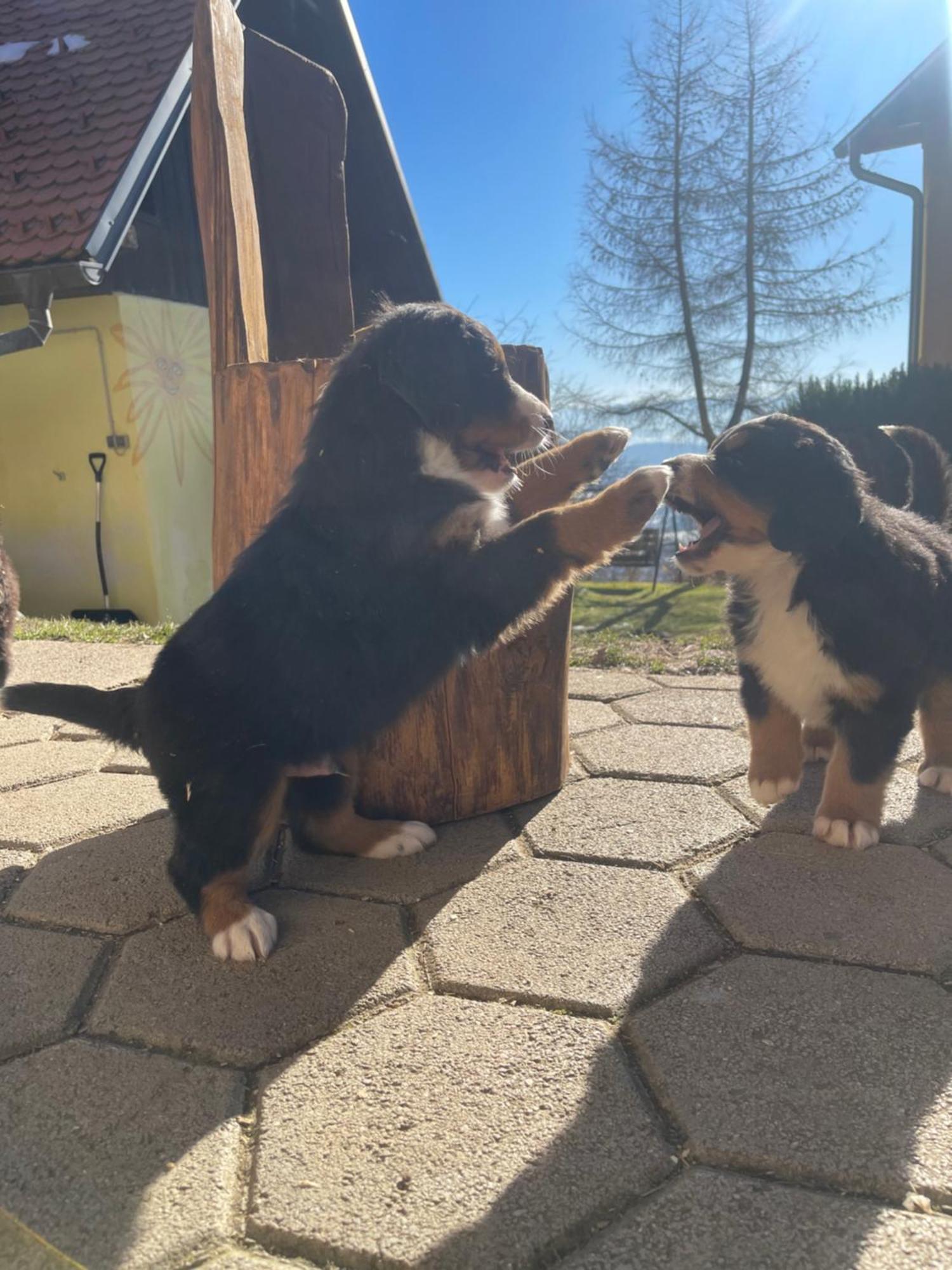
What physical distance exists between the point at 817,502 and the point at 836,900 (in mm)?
1009

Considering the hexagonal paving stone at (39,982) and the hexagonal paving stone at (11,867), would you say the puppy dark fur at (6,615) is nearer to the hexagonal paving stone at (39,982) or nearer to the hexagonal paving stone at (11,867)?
the hexagonal paving stone at (11,867)

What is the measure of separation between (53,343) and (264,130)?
6.12m

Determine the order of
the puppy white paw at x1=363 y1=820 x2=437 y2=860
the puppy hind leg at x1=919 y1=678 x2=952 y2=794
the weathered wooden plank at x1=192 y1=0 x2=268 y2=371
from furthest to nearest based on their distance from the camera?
the weathered wooden plank at x1=192 y1=0 x2=268 y2=371 < the puppy hind leg at x1=919 y1=678 x2=952 y2=794 < the puppy white paw at x1=363 y1=820 x2=437 y2=860

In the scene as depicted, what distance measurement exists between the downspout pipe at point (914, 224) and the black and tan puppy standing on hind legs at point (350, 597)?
35.9ft

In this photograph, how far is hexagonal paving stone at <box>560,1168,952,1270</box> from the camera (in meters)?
1.05

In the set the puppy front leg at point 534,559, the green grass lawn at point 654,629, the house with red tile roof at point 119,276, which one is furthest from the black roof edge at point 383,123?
the puppy front leg at point 534,559

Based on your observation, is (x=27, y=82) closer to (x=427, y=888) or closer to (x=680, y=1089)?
(x=427, y=888)

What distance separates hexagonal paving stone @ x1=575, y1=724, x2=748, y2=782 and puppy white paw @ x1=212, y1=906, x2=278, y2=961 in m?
1.41

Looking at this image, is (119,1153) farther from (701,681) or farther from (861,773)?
(701,681)

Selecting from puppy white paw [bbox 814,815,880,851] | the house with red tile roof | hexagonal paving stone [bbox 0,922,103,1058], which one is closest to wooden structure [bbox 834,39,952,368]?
the house with red tile roof

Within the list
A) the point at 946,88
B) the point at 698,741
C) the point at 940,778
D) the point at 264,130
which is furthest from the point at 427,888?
the point at 946,88

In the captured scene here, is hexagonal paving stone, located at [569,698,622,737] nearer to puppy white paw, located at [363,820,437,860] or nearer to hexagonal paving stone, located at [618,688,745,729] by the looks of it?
hexagonal paving stone, located at [618,688,745,729]

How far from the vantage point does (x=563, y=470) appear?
8.21 feet

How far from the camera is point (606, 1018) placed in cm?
158
